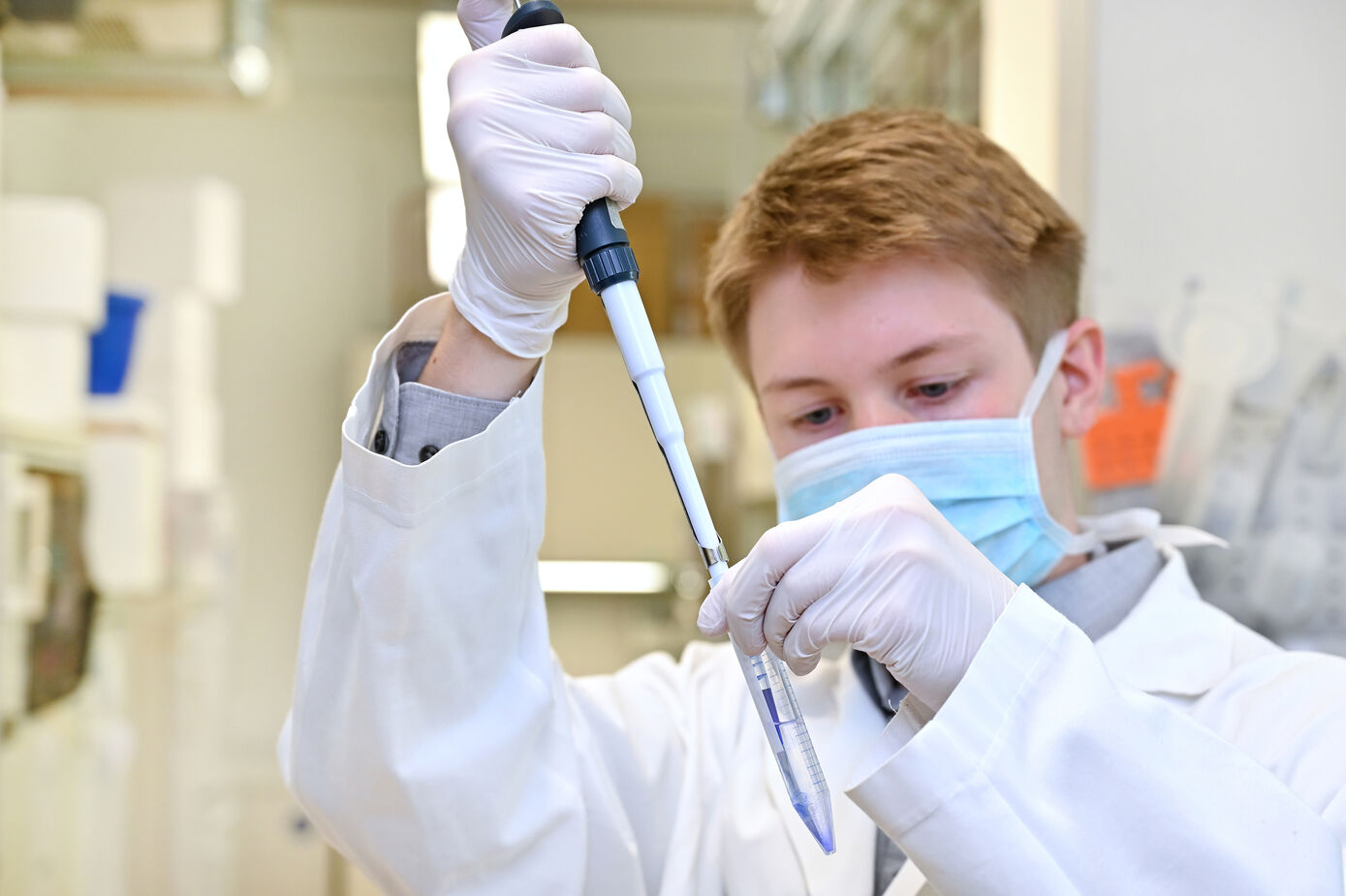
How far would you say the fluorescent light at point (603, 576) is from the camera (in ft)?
14.4

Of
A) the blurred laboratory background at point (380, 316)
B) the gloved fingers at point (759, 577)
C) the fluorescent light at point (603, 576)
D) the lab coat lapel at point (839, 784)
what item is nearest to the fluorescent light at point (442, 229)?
the blurred laboratory background at point (380, 316)

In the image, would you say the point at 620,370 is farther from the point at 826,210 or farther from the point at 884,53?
the point at 826,210

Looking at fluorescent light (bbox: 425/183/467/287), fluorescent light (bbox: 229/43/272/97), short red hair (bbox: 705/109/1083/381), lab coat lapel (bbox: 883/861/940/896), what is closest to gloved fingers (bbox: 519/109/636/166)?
short red hair (bbox: 705/109/1083/381)

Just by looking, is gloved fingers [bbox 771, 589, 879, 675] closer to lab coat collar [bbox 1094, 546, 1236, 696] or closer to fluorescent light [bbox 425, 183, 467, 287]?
lab coat collar [bbox 1094, 546, 1236, 696]

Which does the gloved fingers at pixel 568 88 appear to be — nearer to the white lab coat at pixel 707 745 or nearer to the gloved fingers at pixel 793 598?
the white lab coat at pixel 707 745

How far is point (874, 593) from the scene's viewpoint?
0.71 m

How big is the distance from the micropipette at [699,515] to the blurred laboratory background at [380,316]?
2.73 feet

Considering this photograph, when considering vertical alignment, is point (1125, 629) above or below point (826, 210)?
below

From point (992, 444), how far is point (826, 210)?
261 millimetres

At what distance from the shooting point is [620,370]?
436 centimetres

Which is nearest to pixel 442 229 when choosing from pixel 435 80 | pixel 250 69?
pixel 435 80

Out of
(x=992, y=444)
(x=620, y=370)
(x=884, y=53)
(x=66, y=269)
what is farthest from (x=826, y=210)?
(x=620, y=370)

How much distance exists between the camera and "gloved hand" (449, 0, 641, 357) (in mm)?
799

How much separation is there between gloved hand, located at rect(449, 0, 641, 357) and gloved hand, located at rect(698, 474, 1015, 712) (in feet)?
0.88
